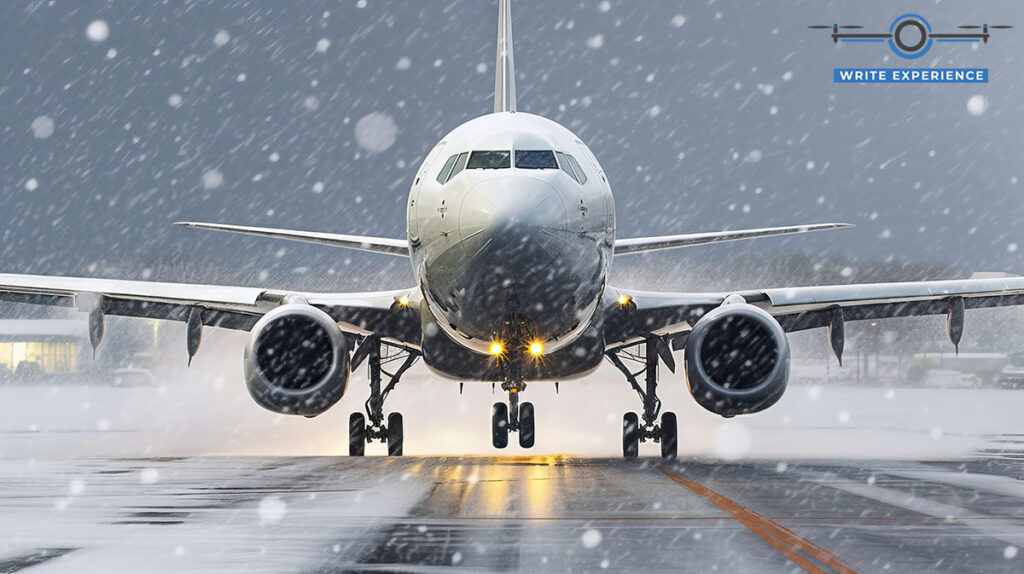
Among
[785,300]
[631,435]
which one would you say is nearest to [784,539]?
[785,300]

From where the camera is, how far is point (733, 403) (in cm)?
1578

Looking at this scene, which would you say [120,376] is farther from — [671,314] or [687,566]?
[687,566]

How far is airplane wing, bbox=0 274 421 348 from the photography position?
60.2 ft

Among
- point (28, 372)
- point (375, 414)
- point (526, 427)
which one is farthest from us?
point (28, 372)

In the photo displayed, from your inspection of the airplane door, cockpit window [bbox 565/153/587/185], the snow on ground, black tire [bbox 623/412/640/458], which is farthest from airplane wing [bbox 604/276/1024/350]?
the airplane door

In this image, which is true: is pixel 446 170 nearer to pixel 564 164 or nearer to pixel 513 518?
pixel 564 164

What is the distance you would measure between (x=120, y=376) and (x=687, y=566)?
52660 millimetres

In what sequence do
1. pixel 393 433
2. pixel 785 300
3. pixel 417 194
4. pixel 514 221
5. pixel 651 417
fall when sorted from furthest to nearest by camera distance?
pixel 393 433, pixel 651 417, pixel 785 300, pixel 417 194, pixel 514 221

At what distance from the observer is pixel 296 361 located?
1639 centimetres

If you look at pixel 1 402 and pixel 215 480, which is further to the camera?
pixel 1 402

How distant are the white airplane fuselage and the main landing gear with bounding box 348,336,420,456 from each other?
3.60m

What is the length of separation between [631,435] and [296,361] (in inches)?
258

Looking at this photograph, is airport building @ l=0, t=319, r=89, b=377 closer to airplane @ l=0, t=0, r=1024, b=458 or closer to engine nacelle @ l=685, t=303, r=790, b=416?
airplane @ l=0, t=0, r=1024, b=458

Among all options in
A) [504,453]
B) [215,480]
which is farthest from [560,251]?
[504,453]
